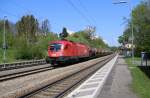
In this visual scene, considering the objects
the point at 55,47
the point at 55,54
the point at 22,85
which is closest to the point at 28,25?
the point at 55,47

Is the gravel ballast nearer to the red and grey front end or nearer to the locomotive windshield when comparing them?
the red and grey front end

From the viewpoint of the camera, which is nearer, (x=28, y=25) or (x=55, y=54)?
(x=55, y=54)

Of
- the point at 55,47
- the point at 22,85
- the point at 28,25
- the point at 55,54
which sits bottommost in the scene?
the point at 22,85

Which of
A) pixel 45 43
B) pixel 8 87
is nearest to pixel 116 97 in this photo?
pixel 8 87

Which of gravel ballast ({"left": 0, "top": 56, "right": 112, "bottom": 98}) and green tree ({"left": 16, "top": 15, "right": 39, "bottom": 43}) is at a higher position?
green tree ({"left": 16, "top": 15, "right": 39, "bottom": 43})

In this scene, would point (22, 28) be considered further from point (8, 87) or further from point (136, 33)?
point (8, 87)

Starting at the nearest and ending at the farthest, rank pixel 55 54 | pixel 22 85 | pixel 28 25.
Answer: pixel 22 85, pixel 55 54, pixel 28 25

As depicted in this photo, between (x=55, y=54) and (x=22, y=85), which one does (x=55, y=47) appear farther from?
(x=22, y=85)

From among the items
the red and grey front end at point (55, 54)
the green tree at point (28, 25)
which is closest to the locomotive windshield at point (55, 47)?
the red and grey front end at point (55, 54)

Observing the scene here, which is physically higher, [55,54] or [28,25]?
[28,25]

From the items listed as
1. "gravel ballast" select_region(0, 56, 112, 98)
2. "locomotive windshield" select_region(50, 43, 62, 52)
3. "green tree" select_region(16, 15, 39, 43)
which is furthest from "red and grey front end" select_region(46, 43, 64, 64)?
"green tree" select_region(16, 15, 39, 43)

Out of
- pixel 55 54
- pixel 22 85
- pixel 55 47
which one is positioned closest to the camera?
pixel 22 85

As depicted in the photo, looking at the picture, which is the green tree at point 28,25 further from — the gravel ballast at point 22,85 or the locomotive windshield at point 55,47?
the gravel ballast at point 22,85

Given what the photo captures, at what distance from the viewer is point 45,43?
75375mm
